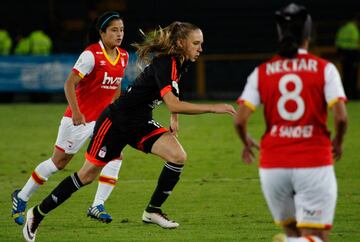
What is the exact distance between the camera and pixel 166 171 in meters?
9.32

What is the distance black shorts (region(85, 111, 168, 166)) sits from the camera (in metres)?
8.94

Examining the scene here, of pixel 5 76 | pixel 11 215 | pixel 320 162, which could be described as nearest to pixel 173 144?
pixel 11 215

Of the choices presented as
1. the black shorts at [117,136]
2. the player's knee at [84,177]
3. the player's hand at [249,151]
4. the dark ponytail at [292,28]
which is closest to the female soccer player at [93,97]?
the black shorts at [117,136]

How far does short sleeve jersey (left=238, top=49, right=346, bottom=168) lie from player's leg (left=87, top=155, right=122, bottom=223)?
12.3ft

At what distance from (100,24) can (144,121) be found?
1398 millimetres

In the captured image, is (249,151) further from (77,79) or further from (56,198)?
(77,79)

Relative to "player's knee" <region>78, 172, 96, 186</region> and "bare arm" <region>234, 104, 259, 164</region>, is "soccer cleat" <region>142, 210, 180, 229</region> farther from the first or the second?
"bare arm" <region>234, 104, 259, 164</region>

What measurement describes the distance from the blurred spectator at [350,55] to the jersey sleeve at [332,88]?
2186 centimetres

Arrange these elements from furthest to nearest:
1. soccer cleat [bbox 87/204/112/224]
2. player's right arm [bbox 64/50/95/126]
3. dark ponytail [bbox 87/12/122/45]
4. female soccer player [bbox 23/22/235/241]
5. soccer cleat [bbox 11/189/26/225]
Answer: dark ponytail [bbox 87/12/122/45], soccer cleat [bbox 11/189/26/225], soccer cleat [bbox 87/204/112/224], player's right arm [bbox 64/50/95/126], female soccer player [bbox 23/22/235/241]

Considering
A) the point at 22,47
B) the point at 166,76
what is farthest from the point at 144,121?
the point at 22,47

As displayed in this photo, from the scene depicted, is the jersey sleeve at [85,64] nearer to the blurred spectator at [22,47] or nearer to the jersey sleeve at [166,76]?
the jersey sleeve at [166,76]

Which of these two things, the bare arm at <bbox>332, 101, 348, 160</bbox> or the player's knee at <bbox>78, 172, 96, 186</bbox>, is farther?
the player's knee at <bbox>78, 172, 96, 186</bbox>

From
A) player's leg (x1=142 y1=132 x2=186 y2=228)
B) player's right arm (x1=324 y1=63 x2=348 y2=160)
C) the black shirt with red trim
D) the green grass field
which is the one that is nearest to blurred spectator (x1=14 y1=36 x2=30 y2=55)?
the green grass field

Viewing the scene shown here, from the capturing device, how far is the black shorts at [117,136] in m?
8.94
